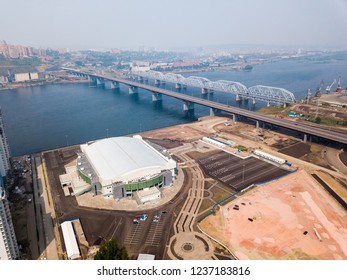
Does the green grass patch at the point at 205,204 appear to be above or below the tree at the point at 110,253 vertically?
below

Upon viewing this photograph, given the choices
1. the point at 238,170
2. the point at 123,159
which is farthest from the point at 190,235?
the point at 238,170

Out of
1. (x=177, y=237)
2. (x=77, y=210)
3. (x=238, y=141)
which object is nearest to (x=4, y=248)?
(x=77, y=210)

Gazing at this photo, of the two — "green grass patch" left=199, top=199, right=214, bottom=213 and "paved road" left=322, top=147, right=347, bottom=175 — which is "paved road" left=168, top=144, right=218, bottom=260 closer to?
"green grass patch" left=199, top=199, right=214, bottom=213

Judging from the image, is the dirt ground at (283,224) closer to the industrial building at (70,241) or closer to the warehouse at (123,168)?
the warehouse at (123,168)

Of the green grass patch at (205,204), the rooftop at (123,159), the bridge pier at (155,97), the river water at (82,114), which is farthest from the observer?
the bridge pier at (155,97)

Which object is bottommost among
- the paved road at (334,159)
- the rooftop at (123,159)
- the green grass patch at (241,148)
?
the paved road at (334,159)

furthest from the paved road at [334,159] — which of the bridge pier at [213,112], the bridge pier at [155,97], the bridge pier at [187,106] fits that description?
the bridge pier at [155,97]

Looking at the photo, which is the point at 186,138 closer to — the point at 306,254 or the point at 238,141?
the point at 238,141
